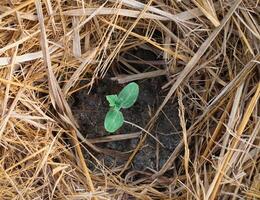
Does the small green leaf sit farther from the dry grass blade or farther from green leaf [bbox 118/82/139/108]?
the dry grass blade

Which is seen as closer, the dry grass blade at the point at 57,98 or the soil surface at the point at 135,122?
the dry grass blade at the point at 57,98

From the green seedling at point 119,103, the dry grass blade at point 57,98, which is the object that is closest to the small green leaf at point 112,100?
the green seedling at point 119,103

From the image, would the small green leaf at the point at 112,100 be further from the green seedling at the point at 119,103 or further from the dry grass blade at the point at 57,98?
the dry grass blade at the point at 57,98

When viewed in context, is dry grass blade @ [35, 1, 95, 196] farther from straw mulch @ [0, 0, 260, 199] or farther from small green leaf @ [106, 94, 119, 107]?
small green leaf @ [106, 94, 119, 107]

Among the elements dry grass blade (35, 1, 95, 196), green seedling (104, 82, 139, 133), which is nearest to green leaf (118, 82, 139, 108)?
green seedling (104, 82, 139, 133)

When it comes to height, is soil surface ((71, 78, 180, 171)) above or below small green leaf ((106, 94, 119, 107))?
below

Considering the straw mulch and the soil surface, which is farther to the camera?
the soil surface

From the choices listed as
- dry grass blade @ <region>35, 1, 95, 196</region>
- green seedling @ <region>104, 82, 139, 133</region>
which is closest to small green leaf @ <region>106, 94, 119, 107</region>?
green seedling @ <region>104, 82, 139, 133</region>
